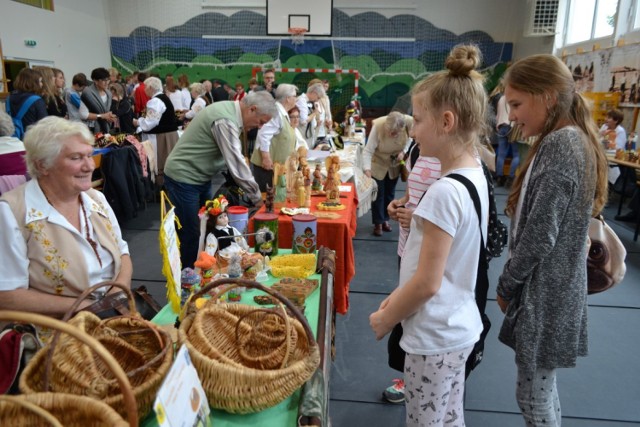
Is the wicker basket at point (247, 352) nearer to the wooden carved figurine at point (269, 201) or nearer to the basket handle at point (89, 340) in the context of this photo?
the basket handle at point (89, 340)

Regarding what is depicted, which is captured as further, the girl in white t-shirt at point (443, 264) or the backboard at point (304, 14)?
the backboard at point (304, 14)

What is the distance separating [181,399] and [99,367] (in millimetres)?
375

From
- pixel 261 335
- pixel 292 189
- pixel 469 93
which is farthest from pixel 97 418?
pixel 292 189

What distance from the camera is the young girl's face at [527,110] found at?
1.39m

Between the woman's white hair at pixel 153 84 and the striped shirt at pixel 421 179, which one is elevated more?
the woman's white hair at pixel 153 84

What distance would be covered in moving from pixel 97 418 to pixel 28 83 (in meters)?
4.34

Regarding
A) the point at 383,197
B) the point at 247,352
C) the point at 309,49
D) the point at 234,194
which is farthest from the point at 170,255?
the point at 309,49

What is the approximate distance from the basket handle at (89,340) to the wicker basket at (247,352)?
0.25m

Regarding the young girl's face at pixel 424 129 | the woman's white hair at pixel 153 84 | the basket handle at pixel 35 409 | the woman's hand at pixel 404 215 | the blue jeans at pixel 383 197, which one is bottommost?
the blue jeans at pixel 383 197

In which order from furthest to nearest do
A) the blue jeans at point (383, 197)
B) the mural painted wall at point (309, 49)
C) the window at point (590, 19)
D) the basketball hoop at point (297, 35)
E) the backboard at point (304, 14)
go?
1. the mural painted wall at point (309, 49)
2. the basketball hoop at point (297, 35)
3. the backboard at point (304, 14)
4. the window at point (590, 19)
5. the blue jeans at point (383, 197)

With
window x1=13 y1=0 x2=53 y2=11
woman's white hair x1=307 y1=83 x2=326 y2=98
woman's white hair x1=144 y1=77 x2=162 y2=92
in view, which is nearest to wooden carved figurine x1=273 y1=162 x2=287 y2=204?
woman's white hair x1=144 y1=77 x2=162 y2=92

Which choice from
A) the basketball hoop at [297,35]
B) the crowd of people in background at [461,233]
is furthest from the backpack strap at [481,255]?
the basketball hoop at [297,35]

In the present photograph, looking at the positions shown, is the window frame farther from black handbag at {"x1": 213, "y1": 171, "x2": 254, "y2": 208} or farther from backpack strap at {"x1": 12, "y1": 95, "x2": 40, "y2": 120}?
backpack strap at {"x1": 12, "y1": 95, "x2": 40, "y2": 120}

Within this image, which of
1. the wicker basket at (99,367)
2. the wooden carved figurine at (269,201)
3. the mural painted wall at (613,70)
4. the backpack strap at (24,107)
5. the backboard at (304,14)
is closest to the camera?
the wicker basket at (99,367)
